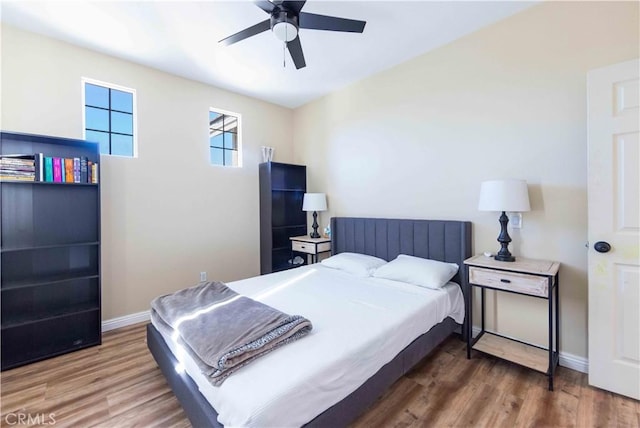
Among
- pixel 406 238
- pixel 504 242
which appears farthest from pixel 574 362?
pixel 406 238

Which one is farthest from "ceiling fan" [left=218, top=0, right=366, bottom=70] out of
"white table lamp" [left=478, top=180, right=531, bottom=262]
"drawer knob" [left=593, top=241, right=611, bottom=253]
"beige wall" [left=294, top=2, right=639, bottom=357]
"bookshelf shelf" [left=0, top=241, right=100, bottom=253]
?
"bookshelf shelf" [left=0, top=241, right=100, bottom=253]

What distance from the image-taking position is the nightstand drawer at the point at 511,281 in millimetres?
1913

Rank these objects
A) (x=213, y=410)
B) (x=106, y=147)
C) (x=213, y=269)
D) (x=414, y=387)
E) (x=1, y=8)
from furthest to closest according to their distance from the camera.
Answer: (x=213, y=269) < (x=106, y=147) < (x=1, y=8) < (x=414, y=387) < (x=213, y=410)

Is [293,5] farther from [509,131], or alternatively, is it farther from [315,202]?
[315,202]

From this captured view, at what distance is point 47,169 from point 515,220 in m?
4.07

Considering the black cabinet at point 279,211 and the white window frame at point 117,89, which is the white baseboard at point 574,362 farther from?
the white window frame at point 117,89

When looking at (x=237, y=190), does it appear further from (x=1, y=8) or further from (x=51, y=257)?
(x=1, y=8)

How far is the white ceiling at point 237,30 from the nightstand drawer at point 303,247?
2.17 metres

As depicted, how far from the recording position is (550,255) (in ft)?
7.25

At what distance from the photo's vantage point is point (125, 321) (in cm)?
298

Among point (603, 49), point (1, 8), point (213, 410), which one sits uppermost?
point (1, 8)

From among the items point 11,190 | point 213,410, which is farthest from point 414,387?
point 11,190

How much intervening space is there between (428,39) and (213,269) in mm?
3636

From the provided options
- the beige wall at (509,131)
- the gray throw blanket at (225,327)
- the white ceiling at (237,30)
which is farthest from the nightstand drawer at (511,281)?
the white ceiling at (237,30)
